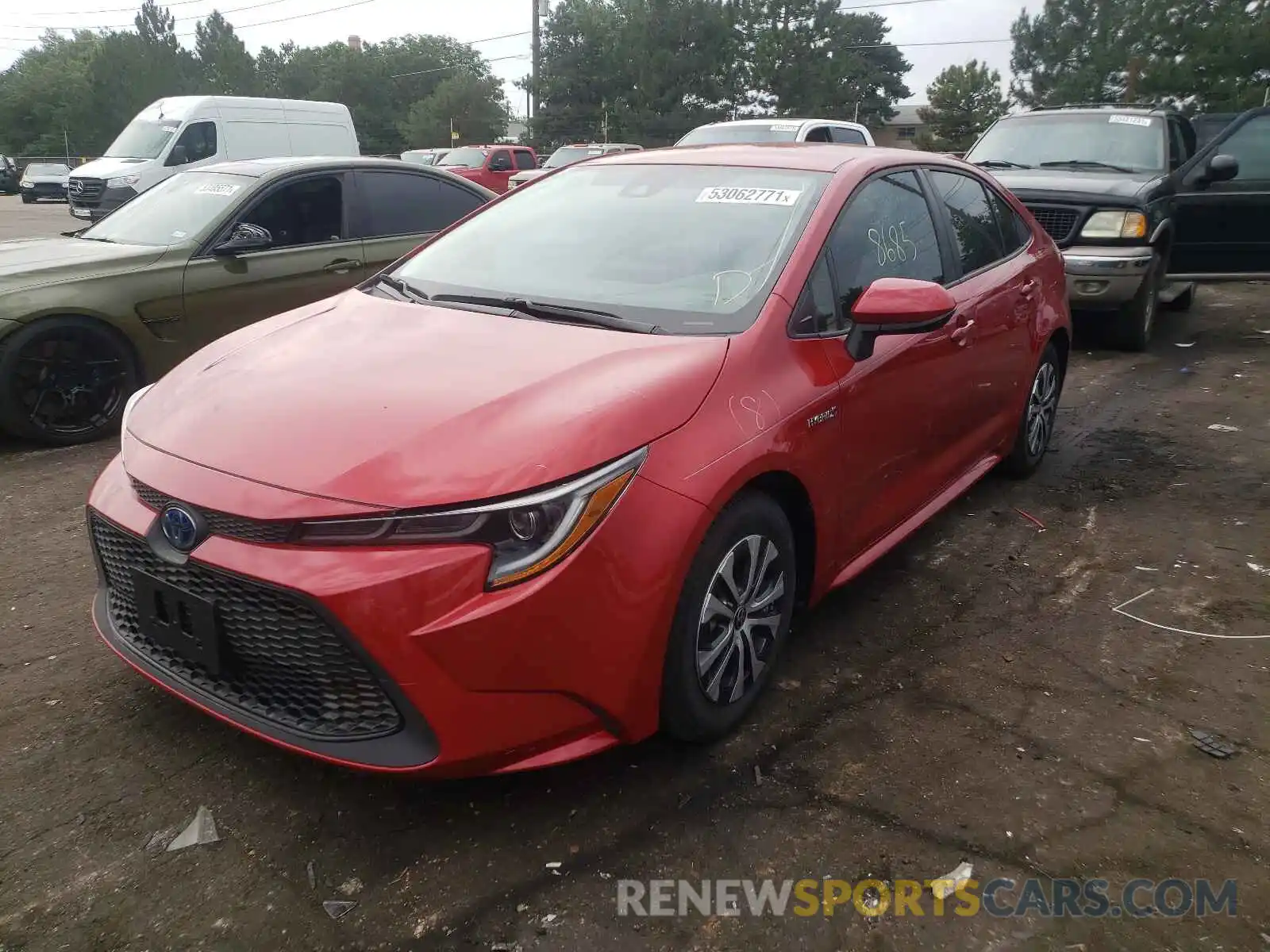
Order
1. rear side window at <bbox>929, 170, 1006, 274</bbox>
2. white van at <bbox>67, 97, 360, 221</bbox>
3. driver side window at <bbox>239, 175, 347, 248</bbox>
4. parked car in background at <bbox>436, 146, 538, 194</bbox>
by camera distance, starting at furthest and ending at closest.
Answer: parked car in background at <bbox>436, 146, 538, 194</bbox> < white van at <bbox>67, 97, 360, 221</bbox> < driver side window at <bbox>239, 175, 347, 248</bbox> < rear side window at <bbox>929, 170, 1006, 274</bbox>

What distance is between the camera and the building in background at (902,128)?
69.9m

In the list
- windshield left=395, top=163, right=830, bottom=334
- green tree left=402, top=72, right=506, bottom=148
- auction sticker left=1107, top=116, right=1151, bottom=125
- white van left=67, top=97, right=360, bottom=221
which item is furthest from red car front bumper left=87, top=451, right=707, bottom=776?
green tree left=402, top=72, right=506, bottom=148

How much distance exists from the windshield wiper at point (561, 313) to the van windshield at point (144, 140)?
15.8m

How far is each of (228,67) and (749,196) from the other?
79.7 meters

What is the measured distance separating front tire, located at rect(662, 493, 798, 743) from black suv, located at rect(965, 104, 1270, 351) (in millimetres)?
5276

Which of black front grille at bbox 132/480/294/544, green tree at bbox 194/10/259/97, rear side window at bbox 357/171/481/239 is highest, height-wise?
green tree at bbox 194/10/259/97

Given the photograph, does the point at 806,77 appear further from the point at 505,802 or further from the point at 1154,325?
the point at 505,802

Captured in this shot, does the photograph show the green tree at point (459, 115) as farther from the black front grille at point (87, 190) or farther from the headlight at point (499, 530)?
the headlight at point (499, 530)

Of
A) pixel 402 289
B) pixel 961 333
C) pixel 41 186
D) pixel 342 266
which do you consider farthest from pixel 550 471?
pixel 41 186

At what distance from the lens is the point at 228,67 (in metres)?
71.2

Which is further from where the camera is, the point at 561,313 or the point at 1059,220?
the point at 1059,220

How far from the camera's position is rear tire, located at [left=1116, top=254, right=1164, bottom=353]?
7.53 metres

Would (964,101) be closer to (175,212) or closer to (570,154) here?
(570,154)

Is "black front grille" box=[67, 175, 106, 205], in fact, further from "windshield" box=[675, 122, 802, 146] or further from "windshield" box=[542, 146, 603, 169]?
"windshield" box=[675, 122, 802, 146]
